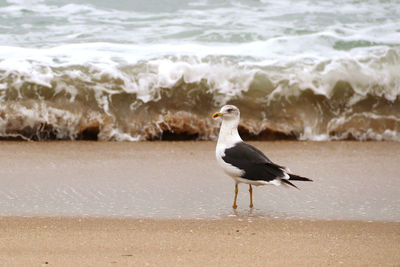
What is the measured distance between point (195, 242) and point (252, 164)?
0.95m

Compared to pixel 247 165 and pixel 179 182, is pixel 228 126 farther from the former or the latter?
pixel 179 182

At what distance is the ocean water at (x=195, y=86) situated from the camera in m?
6.43

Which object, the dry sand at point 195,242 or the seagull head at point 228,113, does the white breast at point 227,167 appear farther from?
the dry sand at point 195,242

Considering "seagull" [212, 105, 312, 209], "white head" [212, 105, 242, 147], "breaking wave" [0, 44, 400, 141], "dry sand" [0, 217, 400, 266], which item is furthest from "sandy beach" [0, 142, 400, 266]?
"breaking wave" [0, 44, 400, 141]

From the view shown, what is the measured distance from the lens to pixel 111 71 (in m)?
6.95

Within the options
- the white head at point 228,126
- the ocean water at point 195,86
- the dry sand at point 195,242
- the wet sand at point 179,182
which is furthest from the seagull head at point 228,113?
the ocean water at point 195,86

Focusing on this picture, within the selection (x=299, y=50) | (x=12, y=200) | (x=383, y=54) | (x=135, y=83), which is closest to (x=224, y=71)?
(x=135, y=83)

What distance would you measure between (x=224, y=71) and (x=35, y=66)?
7.08 feet

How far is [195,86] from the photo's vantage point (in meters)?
6.91

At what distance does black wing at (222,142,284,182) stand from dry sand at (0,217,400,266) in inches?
14.4

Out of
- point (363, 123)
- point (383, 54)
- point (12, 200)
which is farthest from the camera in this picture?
point (383, 54)

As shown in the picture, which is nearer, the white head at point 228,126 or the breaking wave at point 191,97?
the white head at point 228,126

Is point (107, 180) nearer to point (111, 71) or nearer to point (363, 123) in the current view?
point (111, 71)

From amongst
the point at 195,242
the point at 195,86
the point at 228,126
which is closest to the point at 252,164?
the point at 228,126
